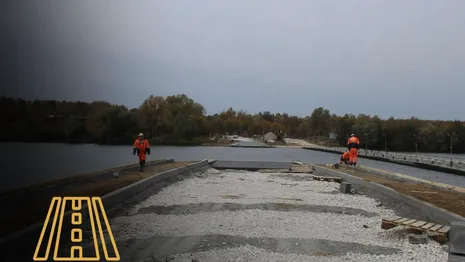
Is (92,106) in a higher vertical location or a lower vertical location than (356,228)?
higher

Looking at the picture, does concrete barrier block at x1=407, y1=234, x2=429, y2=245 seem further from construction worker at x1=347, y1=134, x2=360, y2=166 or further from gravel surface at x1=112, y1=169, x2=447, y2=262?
construction worker at x1=347, y1=134, x2=360, y2=166

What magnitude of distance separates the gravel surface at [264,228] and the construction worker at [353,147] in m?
7.57

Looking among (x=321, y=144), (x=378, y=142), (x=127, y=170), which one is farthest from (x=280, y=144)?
(x=127, y=170)

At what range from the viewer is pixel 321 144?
109 metres

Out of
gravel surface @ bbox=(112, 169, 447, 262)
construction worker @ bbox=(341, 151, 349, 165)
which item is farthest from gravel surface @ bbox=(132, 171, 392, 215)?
construction worker @ bbox=(341, 151, 349, 165)

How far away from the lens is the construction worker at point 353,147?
17906 millimetres

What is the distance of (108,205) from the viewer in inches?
307

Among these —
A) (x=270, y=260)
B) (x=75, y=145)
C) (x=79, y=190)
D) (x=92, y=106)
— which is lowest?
(x=270, y=260)

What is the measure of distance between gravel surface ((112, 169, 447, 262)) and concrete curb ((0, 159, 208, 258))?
15.9 inches

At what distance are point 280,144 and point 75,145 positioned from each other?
110914 millimetres

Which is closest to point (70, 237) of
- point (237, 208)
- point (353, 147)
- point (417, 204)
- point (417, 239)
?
point (237, 208)

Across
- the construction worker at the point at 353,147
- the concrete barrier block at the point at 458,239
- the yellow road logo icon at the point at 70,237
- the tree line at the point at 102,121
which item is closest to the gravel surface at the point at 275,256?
the yellow road logo icon at the point at 70,237

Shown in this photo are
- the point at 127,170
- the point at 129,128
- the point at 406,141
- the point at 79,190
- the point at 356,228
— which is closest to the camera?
the point at 79,190

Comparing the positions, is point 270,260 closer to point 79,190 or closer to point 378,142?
point 79,190
